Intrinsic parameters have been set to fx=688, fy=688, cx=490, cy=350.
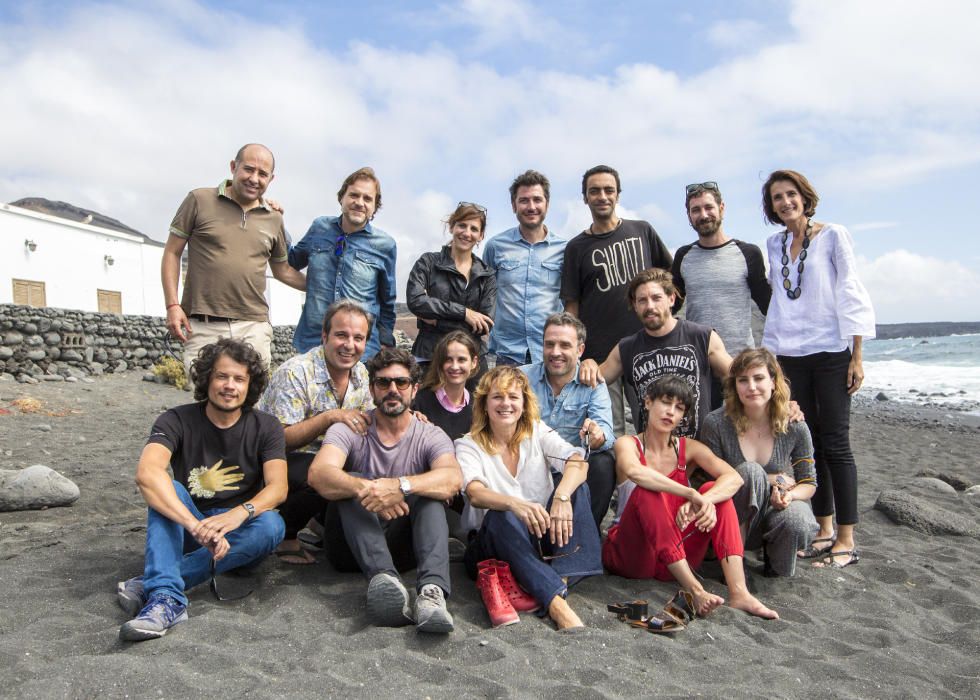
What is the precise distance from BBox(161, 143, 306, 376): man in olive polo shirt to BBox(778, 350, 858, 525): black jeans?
3487 millimetres

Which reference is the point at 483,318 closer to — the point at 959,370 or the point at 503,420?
the point at 503,420

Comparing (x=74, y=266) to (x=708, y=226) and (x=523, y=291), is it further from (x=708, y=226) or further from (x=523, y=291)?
(x=708, y=226)

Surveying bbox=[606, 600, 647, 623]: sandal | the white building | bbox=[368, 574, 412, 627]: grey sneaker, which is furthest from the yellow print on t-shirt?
the white building

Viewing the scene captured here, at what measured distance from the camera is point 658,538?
3.56m

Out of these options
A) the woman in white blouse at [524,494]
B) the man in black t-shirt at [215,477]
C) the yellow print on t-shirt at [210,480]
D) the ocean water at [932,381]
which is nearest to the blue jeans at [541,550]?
the woman in white blouse at [524,494]

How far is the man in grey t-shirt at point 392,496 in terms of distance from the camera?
3.13 metres

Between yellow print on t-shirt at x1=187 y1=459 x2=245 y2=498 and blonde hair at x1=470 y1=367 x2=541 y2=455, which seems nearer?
yellow print on t-shirt at x1=187 y1=459 x2=245 y2=498

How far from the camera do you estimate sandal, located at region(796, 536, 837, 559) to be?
4309 mm

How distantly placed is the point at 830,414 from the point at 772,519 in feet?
2.75

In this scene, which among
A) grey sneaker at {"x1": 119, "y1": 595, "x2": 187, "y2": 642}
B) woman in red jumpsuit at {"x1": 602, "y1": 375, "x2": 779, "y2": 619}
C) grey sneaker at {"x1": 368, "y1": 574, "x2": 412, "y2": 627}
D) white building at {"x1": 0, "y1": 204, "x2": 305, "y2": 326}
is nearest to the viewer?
grey sneaker at {"x1": 119, "y1": 595, "x2": 187, "y2": 642}

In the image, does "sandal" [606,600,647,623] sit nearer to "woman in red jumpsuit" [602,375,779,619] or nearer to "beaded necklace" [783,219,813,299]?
"woman in red jumpsuit" [602,375,779,619]

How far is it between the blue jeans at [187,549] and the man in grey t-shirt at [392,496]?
34cm

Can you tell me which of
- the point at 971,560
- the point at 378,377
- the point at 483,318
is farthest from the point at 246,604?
the point at 971,560

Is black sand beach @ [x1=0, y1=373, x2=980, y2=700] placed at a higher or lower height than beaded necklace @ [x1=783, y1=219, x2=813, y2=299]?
lower
